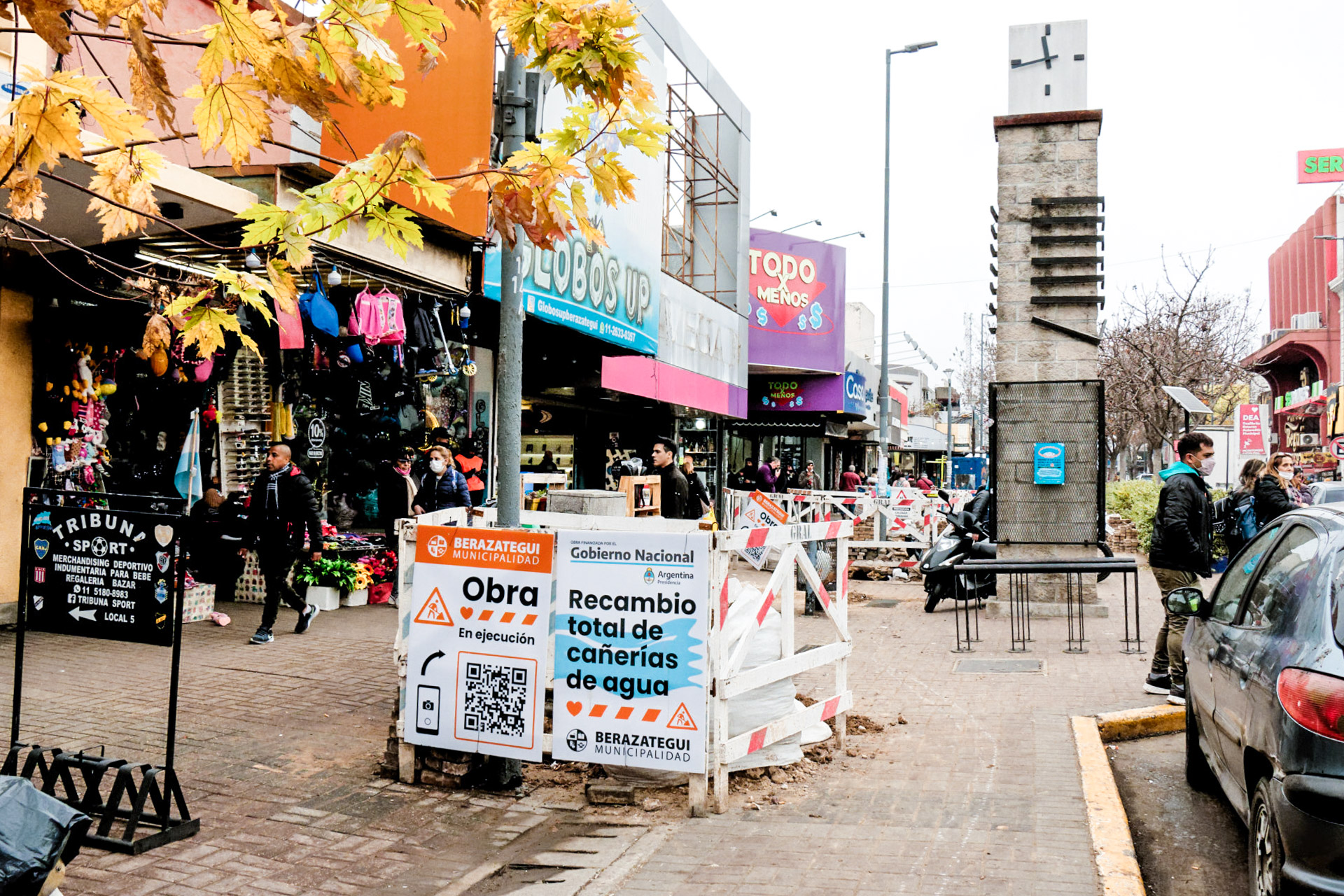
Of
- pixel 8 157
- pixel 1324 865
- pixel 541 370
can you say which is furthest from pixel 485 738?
pixel 541 370

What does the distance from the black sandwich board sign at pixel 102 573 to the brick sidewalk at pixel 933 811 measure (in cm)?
238

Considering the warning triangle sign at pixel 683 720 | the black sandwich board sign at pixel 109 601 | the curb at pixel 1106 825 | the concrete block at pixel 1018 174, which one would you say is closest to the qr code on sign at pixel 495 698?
the warning triangle sign at pixel 683 720

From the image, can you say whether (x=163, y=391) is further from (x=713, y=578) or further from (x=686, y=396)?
(x=686, y=396)

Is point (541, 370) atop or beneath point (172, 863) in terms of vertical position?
atop

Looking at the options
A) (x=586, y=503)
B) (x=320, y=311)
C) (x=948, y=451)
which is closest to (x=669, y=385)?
(x=320, y=311)

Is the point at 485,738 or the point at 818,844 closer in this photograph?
the point at 818,844

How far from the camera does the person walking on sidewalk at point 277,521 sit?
954 cm

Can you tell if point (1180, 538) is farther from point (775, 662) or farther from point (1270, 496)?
point (1270, 496)

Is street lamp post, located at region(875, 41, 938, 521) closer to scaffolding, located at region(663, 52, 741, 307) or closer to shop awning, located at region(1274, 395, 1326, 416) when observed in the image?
scaffolding, located at region(663, 52, 741, 307)

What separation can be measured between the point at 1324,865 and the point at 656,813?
2.89m

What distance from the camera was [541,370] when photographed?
57.2 ft

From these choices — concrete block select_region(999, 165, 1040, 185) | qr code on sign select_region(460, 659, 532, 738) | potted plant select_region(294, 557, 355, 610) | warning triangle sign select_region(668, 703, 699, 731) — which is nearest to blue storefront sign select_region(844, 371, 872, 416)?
concrete block select_region(999, 165, 1040, 185)

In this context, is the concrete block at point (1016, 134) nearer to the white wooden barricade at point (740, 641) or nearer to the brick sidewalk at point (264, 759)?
the white wooden barricade at point (740, 641)

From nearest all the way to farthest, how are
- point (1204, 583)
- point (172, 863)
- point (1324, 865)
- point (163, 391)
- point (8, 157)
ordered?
1. point (1324, 865)
2. point (8, 157)
3. point (172, 863)
4. point (163, 391)
5. point (1204, 583)
